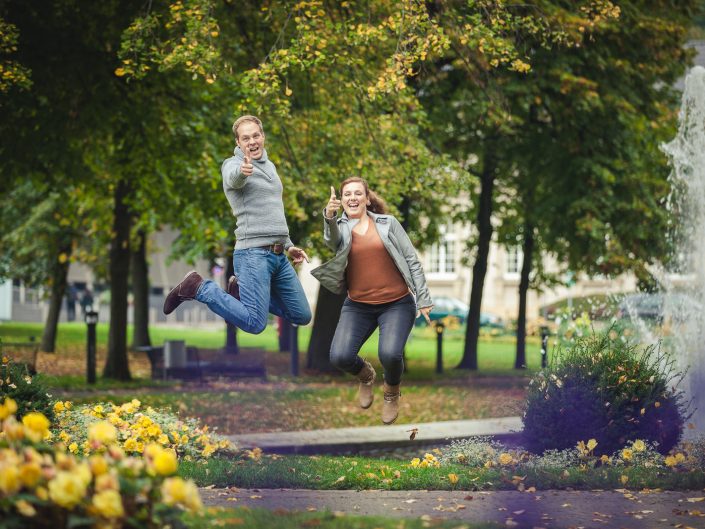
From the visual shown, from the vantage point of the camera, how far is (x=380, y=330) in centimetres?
867

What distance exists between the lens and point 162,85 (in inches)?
699

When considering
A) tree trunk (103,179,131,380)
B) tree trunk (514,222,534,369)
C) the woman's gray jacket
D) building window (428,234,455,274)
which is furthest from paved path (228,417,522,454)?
building window (428,234,455,274)

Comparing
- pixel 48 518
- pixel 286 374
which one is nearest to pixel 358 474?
pixel 48 518

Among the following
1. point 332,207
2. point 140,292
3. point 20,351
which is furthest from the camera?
point 140,292

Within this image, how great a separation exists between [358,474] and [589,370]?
2.43m

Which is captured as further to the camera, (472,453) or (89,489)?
(472,453)

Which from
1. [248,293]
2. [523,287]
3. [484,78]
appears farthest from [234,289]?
[523,287]

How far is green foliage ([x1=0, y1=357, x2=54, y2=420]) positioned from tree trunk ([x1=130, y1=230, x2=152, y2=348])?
20029mm

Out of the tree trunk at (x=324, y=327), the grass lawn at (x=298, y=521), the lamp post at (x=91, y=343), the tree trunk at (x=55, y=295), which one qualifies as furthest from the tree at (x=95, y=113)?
the tree trunk at (x=55, y=295)

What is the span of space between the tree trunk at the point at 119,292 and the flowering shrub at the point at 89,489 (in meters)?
18.4

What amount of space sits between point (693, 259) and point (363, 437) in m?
5.54

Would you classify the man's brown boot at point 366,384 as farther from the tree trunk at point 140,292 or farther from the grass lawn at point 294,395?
the tree trunk at point 140,292

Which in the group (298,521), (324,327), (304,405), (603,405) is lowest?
(304,405)

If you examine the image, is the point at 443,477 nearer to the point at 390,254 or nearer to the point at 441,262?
the point at 390,254
